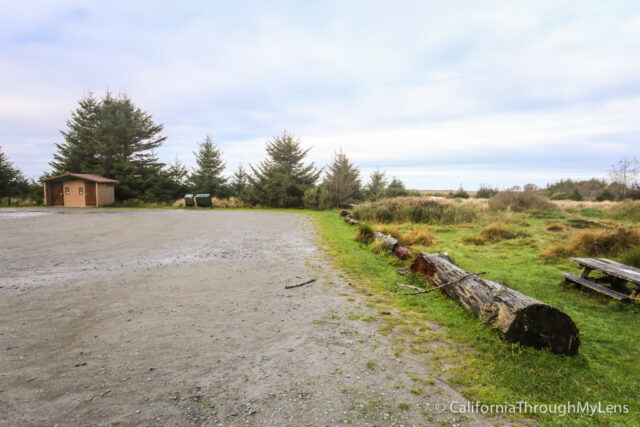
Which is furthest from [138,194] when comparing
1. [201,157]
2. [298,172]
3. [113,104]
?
[298,172]

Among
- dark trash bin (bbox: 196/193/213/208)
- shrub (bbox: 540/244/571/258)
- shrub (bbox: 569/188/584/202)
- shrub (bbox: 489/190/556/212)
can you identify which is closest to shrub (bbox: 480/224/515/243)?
shrub (bbox: 540/244/571/258)

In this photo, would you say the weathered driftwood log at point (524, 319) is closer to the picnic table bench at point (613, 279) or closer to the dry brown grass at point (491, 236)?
the picnic table bench at point (613, 279)

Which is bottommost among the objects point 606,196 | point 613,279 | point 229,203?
point 613,279

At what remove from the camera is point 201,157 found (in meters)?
35.4

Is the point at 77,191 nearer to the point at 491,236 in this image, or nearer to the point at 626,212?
the point at 491,236

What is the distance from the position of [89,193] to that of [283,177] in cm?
1693

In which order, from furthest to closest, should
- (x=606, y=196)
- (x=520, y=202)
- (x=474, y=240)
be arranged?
(x=606, y=196) < (x=520, y=202) < (x=474, y=240)

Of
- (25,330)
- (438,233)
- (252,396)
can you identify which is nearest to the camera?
(252,396)

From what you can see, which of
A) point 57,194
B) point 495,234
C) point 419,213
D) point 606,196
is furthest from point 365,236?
point 57,194

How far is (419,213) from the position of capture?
15.8 m

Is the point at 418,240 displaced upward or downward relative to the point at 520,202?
downward

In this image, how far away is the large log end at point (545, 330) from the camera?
308 cm

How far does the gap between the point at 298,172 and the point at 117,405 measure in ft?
96.7

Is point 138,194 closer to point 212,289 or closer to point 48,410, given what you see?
point 212,289
